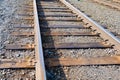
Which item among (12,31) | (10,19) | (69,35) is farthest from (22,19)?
(69,35)

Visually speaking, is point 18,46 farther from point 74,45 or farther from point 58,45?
point 74,45

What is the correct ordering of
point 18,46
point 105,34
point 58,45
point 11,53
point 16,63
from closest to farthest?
point 16,63
point 11,53
point 18,46
point 58,45
point 105,34

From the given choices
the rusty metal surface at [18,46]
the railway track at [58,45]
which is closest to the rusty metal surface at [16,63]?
the railway track at [58,45]

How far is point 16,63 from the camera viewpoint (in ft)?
13.6

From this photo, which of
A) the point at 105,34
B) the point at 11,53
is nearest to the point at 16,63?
the point at 11,53

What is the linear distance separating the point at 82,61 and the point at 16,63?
103 centimetres

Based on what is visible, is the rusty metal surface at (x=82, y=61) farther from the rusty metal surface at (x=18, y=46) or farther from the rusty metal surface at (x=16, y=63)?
the rusty metal surface at (x=18, y=46)

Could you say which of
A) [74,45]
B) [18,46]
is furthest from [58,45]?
[18,46]

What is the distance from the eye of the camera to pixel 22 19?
25.4ft

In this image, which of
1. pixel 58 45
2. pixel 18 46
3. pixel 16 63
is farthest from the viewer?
pixel 58 45

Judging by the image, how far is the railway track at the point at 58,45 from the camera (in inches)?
158

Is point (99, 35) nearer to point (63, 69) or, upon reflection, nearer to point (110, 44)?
point (110, 44)

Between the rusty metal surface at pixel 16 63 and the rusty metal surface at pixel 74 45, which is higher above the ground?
the rusty metal surface at pixel 16 63

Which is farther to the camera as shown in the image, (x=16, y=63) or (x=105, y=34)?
(x=105, y=34)
